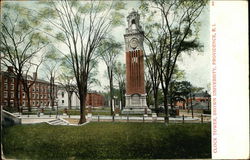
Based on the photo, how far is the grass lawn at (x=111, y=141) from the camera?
506 cm

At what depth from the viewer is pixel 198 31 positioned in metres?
5.10

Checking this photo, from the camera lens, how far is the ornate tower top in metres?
5.16

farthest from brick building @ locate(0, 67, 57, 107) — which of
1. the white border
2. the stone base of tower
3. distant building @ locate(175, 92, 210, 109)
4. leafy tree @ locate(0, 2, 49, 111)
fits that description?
the white border

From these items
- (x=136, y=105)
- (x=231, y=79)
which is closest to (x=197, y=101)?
(x=231, y=79)

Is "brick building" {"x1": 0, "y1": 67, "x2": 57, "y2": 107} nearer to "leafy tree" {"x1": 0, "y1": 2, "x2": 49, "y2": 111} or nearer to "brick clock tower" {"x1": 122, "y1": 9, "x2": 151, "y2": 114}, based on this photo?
"leafy tree" {"x1": 0, "y1": 2, "x2": 49, "y2": 111}

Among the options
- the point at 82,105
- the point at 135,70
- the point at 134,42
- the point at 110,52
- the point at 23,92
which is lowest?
the point at 82,105

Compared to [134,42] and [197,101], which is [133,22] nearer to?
[134,42]

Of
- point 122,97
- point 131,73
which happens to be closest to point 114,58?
point 131,73

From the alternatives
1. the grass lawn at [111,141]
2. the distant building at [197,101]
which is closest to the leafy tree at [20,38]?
the grass lawn at [111,141]

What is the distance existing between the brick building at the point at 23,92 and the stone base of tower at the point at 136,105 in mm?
1758

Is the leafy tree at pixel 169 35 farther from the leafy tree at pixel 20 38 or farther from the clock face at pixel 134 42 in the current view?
the leafy tree at pixel 20 38

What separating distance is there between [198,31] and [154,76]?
1.40 metres

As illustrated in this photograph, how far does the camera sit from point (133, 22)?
205 inches

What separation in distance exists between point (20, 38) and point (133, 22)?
106 inches
